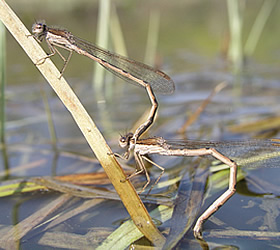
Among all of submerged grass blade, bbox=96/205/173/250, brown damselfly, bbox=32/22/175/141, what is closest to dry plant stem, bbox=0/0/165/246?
submerged grass blade, bbox=96/205/173/250

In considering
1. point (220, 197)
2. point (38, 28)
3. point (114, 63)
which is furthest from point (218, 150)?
point (38, 28)

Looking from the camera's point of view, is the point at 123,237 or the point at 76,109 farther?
the point at 123,237

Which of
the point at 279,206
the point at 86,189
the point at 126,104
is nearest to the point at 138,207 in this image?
the point at 86,189

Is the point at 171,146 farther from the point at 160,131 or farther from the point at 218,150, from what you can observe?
the point at 160,131

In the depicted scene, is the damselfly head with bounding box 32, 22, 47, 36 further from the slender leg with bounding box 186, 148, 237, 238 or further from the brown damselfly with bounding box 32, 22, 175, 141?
the slender leg with bounding box 186, 148, 237, 238

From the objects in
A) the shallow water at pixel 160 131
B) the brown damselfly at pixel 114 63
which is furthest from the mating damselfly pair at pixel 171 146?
the shallow water at pixel 160 131

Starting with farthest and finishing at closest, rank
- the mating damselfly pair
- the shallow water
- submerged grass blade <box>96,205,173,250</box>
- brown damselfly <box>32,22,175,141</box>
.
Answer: brown damselfly <box>32,22,175,141</box> < the mating damselfly pair < the shallow water < submerged grass blade <box>96,205,173,250</box>
